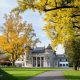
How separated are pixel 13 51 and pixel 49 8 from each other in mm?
77438

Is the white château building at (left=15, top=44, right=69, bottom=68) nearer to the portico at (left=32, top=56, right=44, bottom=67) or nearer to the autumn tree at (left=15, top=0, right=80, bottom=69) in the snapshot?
the portico at (left=32, top=56, right=44, bottom=67)

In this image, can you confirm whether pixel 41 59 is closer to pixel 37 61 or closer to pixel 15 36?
pixel 37 61

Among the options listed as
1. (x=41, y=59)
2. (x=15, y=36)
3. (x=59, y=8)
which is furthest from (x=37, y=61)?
(x=59, y=8)

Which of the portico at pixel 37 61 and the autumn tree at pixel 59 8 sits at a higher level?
the autumn tree at pixel 59 8

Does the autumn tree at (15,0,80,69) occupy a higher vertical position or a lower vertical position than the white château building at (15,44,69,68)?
higher

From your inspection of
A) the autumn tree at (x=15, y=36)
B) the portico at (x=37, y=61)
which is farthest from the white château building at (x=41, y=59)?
the autumn tree at (x=15, y=36)

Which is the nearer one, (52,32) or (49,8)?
(49,8)

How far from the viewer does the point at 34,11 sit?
22.0 m

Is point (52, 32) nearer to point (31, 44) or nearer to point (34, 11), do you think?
point (34, 11)

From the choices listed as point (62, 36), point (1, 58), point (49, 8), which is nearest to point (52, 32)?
point (62, 36)

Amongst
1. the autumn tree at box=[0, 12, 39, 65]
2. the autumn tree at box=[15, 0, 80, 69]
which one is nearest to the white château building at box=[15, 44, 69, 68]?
the autumn tree at box=[0, 12, 39, 65]

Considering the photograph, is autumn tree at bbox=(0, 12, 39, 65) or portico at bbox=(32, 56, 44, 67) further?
portico at bbox=(32, 56, 44, 67)

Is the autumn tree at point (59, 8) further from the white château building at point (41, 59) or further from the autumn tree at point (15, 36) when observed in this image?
the white château building at point (41, 59)

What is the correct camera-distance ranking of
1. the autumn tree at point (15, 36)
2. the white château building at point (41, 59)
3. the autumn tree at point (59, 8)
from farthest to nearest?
the white château building at point (41, 59) → the autumn tree at point (15, 36) → the autumn tree at point (59, 8)
